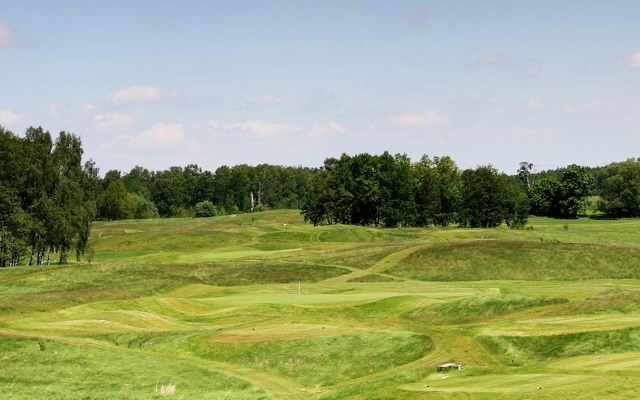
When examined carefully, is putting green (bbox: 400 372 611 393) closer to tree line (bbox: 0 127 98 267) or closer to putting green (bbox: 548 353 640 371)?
putting green (bbox: 548 353 640 371)

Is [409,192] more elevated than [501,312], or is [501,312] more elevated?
[409,192]

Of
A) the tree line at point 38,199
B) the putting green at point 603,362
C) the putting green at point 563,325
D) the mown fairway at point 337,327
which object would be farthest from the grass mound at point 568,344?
the tree line at point 38,199

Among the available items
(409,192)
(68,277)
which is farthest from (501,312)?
(409,192)

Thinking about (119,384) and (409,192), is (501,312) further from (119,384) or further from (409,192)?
(409,192)

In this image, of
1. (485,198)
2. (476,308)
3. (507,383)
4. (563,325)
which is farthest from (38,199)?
(485,198)

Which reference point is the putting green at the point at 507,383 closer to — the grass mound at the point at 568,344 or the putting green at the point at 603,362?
the putting green at the point at 603,362

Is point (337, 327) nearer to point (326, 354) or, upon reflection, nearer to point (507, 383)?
point (326, 354)

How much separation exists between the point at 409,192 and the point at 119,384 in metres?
135

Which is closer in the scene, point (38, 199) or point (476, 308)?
point (476, 308)

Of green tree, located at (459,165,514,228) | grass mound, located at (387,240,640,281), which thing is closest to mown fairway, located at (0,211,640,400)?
grass mound, located at (387,240,640,281)

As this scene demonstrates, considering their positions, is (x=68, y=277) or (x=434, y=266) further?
(x=434, y=266)

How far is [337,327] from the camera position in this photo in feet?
180

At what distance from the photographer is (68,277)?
8875 centimetres

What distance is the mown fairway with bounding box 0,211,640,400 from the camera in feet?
131
